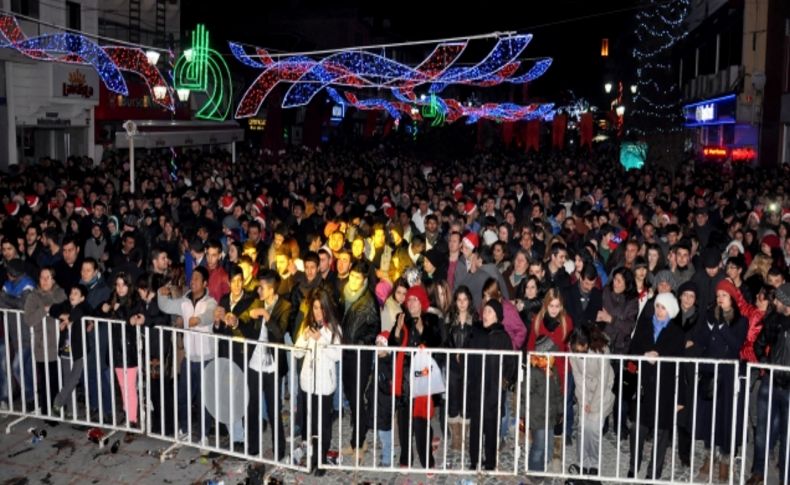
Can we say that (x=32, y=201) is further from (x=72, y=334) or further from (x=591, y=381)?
(x=591, y=381)

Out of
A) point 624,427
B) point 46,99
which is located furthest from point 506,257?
point 46,99

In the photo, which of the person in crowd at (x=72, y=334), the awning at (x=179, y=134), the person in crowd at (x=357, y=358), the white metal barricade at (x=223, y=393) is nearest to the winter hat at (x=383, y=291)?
the person in crowd at (x=357, y=358)

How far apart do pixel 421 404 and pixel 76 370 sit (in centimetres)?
351

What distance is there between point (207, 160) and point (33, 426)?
1768 centimetres

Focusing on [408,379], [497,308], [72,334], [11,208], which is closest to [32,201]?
[11,208]

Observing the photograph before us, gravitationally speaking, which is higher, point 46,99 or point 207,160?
point 46,99

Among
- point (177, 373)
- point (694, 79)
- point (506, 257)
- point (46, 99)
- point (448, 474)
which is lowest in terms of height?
point (448, 474)

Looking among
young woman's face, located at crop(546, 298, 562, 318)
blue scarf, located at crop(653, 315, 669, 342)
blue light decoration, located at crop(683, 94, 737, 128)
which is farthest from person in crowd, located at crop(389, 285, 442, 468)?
blue light decoration, located at crop(683, 94, 737, 128)

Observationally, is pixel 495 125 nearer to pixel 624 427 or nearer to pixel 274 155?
pixel 274 155

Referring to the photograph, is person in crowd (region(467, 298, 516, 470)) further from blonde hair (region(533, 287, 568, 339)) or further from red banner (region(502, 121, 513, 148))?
red banner (region(502, 121, 513, 148))

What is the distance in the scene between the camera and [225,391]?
7484 mm

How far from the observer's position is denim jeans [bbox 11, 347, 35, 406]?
820 cm

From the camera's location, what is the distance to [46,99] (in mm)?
25125

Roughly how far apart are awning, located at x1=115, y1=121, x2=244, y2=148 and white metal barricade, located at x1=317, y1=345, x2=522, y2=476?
13581mm
